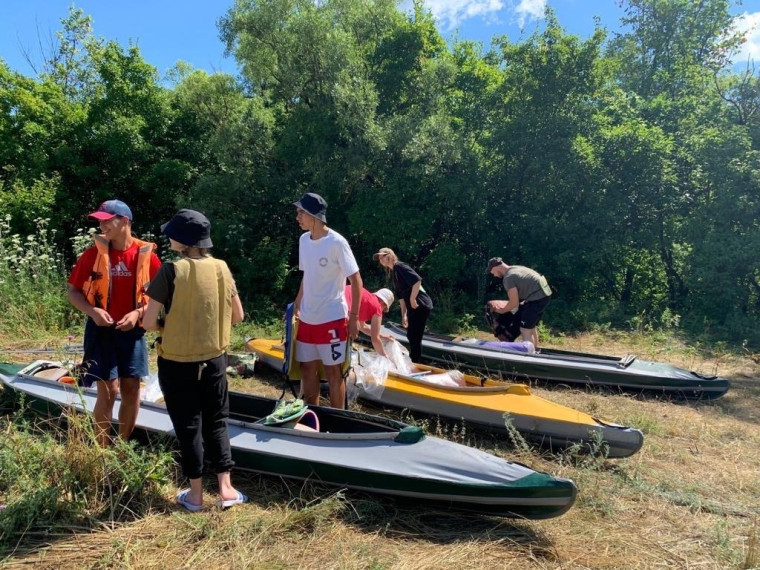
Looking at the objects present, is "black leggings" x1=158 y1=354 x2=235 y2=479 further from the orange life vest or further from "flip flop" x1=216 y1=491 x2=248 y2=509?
the orange life vest

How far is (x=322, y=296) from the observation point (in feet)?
14.0

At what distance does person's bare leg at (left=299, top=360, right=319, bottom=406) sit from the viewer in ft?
14.8

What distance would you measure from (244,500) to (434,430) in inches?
82.7

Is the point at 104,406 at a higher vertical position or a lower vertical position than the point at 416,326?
lower

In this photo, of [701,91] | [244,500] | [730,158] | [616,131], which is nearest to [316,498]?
[244,500]

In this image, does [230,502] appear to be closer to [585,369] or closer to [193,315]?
[193,315]

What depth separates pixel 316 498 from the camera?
3596 mm

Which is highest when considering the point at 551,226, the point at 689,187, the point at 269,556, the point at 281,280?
the point at 689,187

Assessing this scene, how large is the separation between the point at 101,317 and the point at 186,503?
1304 millimetres

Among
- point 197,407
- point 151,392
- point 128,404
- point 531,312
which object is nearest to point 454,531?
point 197,407

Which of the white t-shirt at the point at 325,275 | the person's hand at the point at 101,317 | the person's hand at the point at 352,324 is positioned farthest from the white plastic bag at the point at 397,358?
the person's hand at the point at 101,317

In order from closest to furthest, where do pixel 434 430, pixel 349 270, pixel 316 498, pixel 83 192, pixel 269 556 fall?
pixel 269 556, pixel 316 498, pixel 349 270, pixel 434 430, pixel 83 192

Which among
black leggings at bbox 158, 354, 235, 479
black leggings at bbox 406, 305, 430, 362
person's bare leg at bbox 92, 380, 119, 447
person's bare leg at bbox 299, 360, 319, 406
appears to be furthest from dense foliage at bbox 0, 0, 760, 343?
black leggings at bbox 158, 354, 235, 479

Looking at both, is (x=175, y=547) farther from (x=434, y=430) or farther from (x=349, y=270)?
(x=434, y=430)
